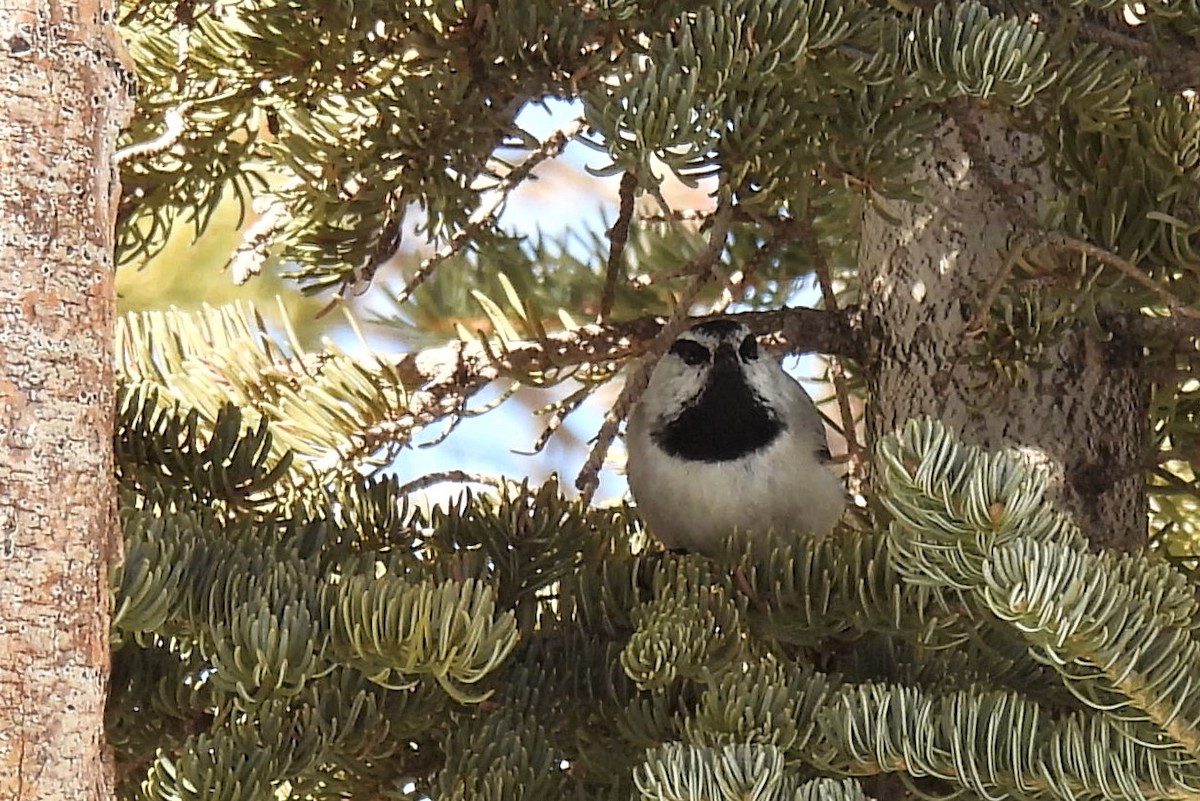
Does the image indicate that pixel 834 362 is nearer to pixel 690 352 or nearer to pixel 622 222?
pixel 690 352

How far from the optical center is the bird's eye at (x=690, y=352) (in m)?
1.55

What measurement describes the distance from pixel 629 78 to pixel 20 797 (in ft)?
1.50

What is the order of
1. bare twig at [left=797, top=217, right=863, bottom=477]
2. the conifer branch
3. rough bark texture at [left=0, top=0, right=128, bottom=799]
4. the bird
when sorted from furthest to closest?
the bird < bare twig at [left=797, top=217, right=863, bottom=477] < the conifer branch < rough bark texture at [left=0, top=0, right=128, bottom=799]

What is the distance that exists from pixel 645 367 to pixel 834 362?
16.5 inches

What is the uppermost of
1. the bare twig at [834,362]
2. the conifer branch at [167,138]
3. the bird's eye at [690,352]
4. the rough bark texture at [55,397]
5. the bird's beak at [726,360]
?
the bird's eye at [690,352]

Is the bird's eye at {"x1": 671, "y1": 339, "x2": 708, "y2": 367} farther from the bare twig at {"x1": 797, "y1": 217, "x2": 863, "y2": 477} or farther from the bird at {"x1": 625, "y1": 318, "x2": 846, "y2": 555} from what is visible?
the bare twig at {"x1": 797, "y1": 217, "x2": 863, "y2": 477}

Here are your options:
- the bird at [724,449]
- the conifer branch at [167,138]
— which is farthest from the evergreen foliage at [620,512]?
the bird at [724,449]

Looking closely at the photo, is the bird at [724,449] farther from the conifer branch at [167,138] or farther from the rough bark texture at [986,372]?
the conifer branch at [167,138]

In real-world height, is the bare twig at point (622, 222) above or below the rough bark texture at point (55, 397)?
above

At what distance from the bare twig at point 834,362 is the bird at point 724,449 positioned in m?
0.05

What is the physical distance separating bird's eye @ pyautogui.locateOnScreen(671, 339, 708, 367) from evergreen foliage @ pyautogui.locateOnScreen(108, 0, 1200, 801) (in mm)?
206

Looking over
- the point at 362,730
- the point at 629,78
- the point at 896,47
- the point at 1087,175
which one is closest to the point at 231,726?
the point at 362,730

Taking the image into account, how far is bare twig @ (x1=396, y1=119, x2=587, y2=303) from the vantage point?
1.14 metres

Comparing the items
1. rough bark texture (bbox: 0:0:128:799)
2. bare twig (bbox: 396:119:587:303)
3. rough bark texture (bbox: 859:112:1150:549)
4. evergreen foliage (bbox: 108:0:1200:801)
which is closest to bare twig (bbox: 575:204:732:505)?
evergreen foliage (bbox: 108:0:1200:801)
